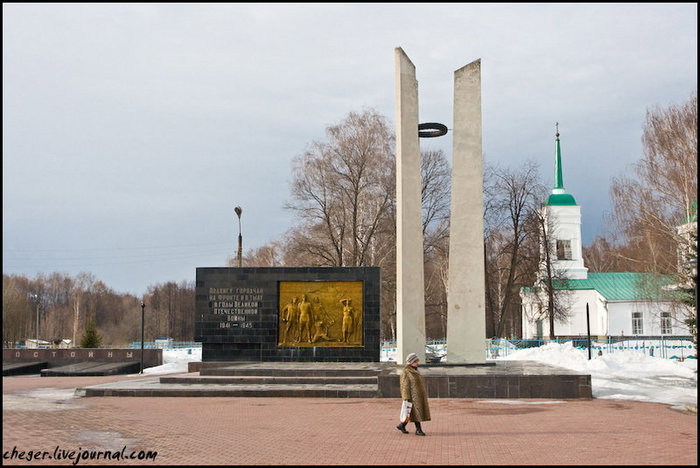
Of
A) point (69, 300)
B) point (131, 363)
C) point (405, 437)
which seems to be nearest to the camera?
point (405, 437)

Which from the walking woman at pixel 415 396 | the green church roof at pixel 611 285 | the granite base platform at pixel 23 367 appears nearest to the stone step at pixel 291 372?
the walking woman at pixel 415 396

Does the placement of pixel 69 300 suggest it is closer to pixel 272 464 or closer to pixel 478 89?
pixel 478 89

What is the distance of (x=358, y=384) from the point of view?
17844 mm

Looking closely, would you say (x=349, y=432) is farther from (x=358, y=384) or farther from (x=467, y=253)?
(x=467, y=253)

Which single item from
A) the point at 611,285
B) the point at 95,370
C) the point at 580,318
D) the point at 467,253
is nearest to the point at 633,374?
the point at 467,253

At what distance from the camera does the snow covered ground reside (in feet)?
51.2

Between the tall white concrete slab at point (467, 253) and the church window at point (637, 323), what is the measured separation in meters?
35.1

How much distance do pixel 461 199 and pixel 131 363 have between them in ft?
59.2

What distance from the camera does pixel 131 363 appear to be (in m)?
29.8

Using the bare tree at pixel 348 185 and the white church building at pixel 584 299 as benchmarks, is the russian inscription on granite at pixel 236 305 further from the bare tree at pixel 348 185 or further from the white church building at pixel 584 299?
the white church building at pixel 584 299

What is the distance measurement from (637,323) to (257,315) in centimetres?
3552

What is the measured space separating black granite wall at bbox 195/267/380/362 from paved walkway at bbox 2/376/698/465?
7.93 meters

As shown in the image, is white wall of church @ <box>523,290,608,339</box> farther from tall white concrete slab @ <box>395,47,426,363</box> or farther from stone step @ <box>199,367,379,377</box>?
stone step @ <box>199,367,379,377</box>

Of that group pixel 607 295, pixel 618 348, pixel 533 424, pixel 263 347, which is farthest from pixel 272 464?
pixel 607 295
